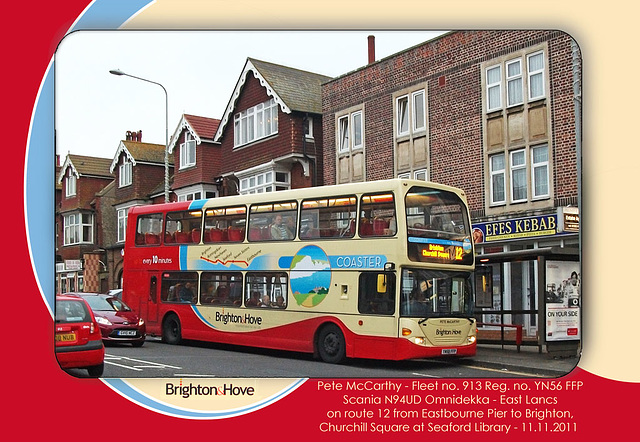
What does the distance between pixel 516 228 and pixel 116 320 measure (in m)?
3.44

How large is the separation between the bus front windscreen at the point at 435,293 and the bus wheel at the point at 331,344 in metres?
0.59

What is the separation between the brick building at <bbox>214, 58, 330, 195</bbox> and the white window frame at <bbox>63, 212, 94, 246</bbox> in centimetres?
133

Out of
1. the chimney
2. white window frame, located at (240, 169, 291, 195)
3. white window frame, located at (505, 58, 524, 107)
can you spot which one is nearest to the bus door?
white window frame, located at (240, 169, 291, 195)

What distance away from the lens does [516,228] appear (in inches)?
261

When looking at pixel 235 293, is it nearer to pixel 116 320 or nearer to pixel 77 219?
pixel 116 320

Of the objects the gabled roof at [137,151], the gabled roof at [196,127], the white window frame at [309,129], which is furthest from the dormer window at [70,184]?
the white window frame at [309,129]

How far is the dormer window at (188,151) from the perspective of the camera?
703 cm

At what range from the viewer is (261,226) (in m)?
7.61

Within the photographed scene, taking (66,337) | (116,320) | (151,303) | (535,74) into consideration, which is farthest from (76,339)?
(535,74)

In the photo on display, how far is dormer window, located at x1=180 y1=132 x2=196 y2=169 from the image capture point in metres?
7.03

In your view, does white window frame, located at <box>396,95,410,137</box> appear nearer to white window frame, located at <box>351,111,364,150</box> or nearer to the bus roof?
white window frame, located at <box>351,111,364,150</box>
